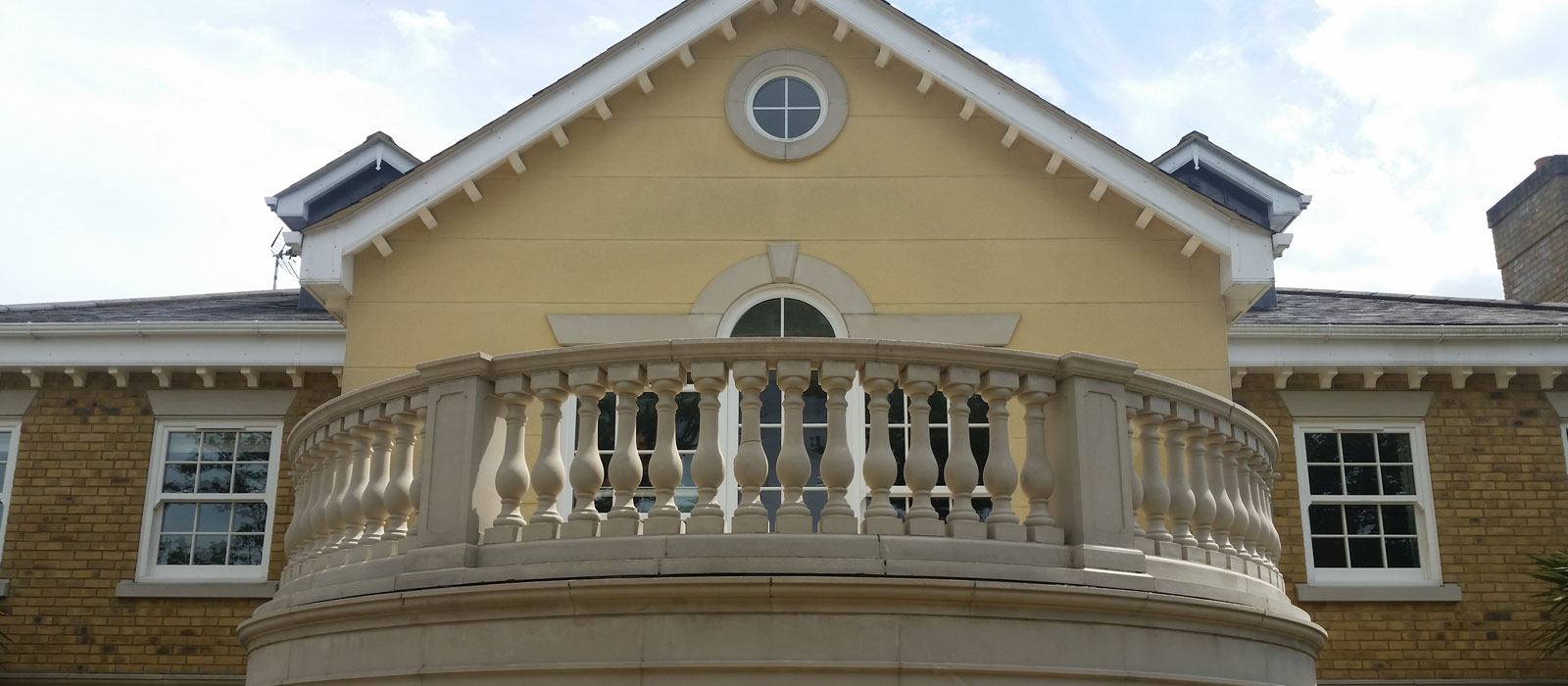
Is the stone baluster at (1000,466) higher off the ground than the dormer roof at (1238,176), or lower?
lower

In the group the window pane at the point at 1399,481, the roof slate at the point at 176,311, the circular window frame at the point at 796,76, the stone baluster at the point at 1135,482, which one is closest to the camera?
the stone baluster at the point at 1135,482

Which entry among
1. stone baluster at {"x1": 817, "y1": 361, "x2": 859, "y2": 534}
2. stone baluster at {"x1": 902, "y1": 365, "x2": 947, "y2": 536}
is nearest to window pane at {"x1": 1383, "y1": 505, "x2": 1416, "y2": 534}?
stone baluster at {"x1": 902, "y1": 365, "x2": 947, "y2": 536}

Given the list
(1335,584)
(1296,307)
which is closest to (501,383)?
(1335,584)

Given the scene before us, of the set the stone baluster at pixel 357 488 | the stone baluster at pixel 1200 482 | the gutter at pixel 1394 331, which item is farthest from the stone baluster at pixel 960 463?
the gutter at pixel 1394 331

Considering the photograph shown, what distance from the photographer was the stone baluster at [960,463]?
5.84 m

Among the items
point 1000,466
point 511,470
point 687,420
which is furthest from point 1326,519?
point 511,470

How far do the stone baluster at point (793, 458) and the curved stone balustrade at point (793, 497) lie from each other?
0.01 m

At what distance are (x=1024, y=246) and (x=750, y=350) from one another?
5.12 meters

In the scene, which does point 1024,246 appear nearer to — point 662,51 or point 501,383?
point 662,51

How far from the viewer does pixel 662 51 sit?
10672mm

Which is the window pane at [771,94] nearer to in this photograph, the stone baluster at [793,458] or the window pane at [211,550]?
the stone baluster at [793,458]

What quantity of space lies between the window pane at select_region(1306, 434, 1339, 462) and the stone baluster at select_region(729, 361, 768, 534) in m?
7.70

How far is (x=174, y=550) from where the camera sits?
472 inches

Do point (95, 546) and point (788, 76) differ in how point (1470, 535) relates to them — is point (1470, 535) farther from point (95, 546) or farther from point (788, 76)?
point (95, 546)
